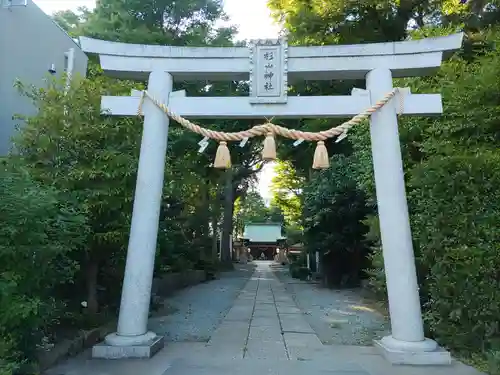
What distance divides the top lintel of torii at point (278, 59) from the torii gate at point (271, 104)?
0.6 inches

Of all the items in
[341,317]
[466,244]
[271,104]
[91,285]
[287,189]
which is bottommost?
[341,317]

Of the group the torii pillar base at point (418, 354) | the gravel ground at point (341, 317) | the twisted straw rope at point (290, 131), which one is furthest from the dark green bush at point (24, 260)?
the gravel ground at point (341, 317)

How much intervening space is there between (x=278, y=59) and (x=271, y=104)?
2.18ft

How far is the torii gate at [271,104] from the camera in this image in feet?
20.0

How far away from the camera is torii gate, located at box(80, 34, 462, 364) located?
610cm

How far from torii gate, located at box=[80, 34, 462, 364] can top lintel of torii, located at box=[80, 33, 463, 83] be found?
0.05 ft

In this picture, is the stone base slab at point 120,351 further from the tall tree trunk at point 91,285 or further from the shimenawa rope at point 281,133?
the shimenawa rope at point 281,133

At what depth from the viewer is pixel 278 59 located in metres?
6.55

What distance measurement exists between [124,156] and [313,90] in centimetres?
903

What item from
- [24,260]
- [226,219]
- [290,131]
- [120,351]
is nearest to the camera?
[24,260]

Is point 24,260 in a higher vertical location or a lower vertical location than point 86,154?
lower

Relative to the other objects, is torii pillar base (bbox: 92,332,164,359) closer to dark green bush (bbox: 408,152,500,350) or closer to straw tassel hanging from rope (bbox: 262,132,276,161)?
straw tassel hanging from rope (bbox: 262,132,276,161)

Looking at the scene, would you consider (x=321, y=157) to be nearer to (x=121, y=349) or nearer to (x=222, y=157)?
(x=222, y=157)

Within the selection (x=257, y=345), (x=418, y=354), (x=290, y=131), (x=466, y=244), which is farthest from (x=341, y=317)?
(x=290, y=131)
